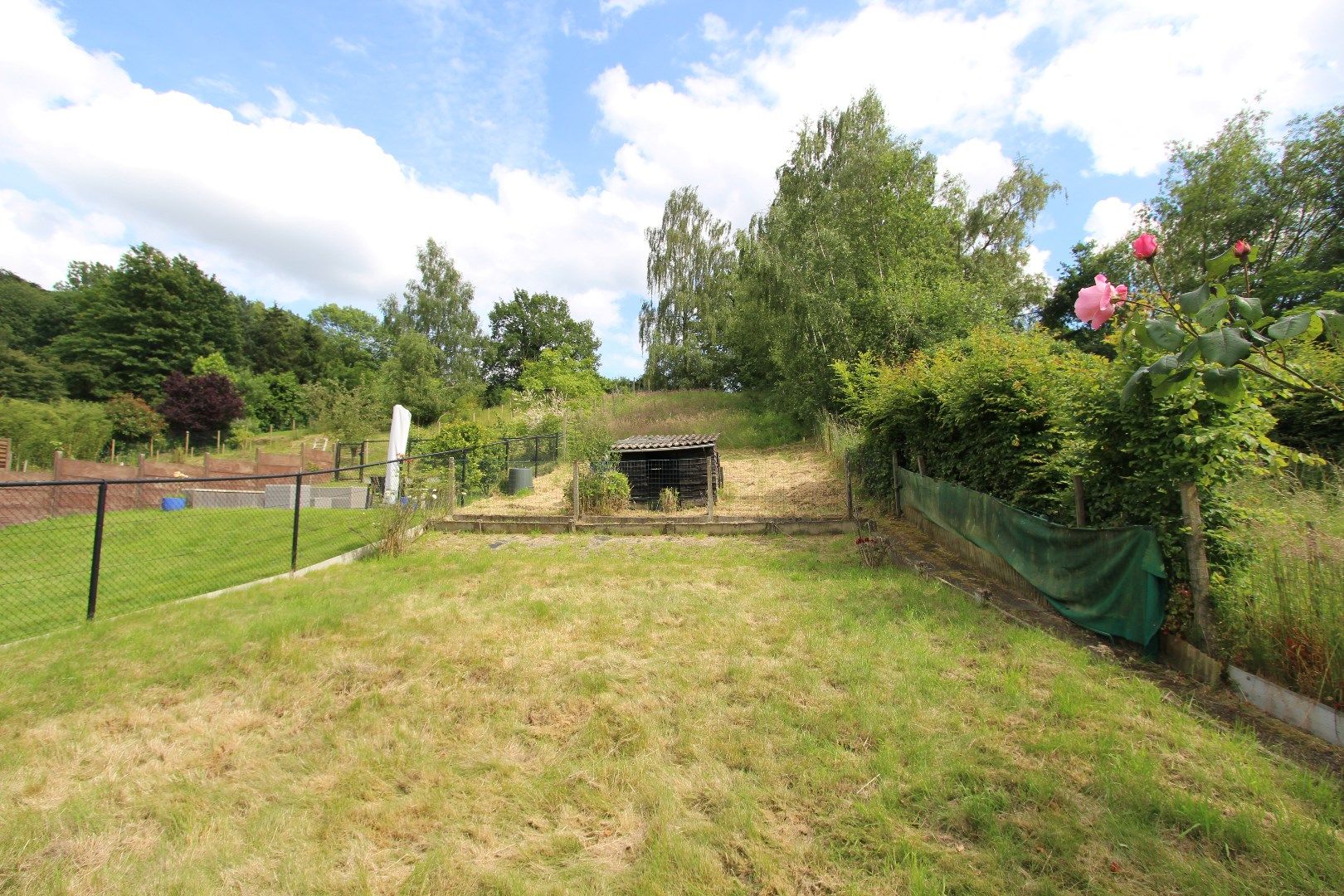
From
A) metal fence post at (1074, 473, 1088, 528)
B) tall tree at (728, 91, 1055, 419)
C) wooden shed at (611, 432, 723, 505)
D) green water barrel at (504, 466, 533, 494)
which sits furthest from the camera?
tall tree at (728, 91, 1055, 419)

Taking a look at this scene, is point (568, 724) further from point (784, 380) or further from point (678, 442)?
point (784, 380)

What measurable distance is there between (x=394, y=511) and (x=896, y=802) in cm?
847

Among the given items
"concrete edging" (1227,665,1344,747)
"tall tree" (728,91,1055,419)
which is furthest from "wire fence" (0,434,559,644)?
"tall tree" (728,91,1055,419)

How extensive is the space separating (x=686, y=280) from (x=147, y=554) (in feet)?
97.6

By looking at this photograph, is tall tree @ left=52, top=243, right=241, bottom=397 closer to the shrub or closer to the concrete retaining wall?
the shrub

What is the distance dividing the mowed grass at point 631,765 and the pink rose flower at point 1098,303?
6.77 ft

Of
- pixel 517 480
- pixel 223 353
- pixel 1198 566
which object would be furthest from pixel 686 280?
pixel 223 353

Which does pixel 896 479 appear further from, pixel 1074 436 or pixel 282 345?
pixel 282 345

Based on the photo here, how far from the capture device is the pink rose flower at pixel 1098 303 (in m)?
1.88

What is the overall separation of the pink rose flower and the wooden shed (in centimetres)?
1001

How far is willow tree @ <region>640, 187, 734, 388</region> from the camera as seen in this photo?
114 feet

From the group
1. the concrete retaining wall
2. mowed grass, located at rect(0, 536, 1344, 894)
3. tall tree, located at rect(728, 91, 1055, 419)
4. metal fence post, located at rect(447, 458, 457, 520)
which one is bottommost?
mowed grass, located at rect(0, 536, 1344, 894)

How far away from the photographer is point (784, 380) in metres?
24.6

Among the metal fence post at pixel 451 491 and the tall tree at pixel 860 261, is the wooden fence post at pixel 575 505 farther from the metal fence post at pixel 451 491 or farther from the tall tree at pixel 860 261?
the tall tree at pixel 860 261
